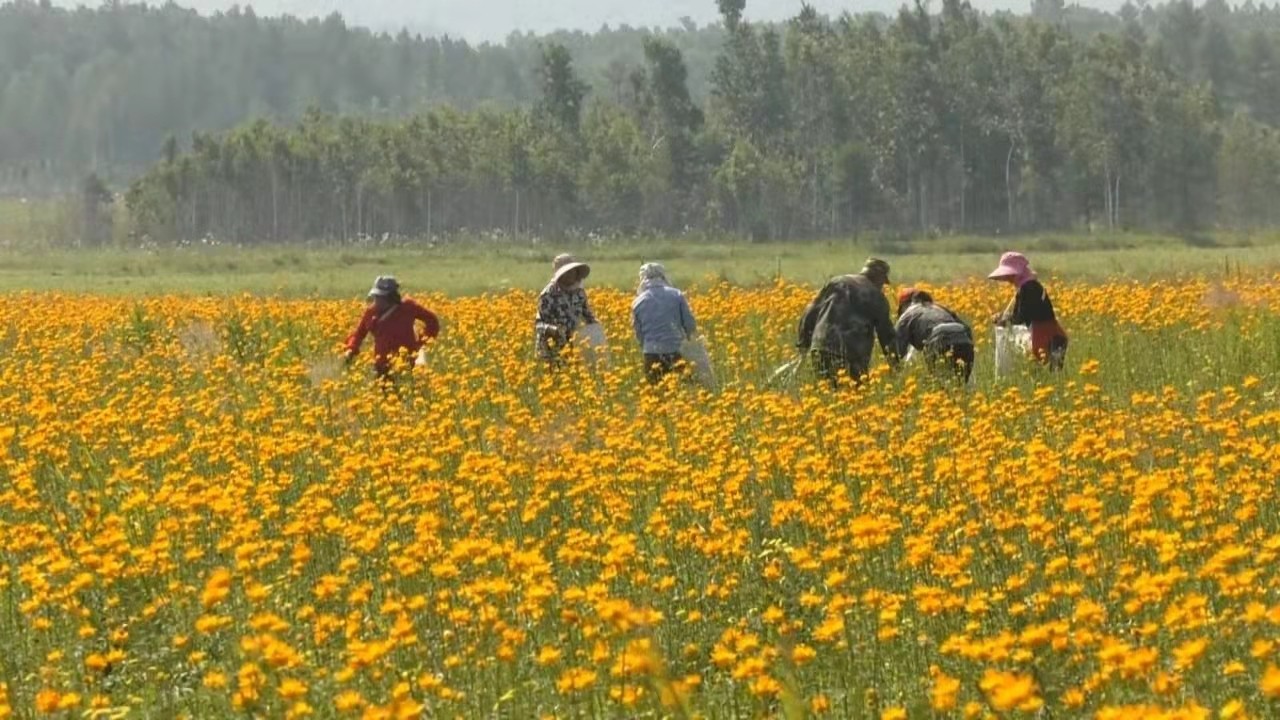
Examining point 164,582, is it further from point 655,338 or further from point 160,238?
point 160,238

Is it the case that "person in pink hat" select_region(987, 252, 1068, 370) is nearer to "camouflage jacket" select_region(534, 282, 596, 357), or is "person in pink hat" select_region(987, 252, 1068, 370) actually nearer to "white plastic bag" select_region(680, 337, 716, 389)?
"white plastic bag" select_region(680, 337, 716, 389)

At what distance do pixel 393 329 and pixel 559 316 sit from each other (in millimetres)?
1353

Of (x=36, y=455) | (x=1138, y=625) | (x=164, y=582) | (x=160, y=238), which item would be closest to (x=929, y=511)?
(x=1138, y=625)

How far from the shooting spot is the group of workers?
11711mm

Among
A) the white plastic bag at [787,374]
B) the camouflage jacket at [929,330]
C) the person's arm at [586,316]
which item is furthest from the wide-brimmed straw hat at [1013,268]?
the person's arm at [586,316]

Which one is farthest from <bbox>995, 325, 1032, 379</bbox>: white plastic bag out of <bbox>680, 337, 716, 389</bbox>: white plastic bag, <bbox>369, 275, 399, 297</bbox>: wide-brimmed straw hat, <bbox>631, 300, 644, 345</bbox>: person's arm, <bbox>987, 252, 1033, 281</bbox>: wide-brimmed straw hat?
<bbox>369, 275, 399, 297</bbox>: wide-brimmed straw hat

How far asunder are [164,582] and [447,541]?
116 cm

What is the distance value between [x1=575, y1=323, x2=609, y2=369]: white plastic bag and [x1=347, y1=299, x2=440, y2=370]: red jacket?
3.89 ft

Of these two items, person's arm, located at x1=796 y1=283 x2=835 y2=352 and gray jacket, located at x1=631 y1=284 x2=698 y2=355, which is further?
gray jacket, located at x1=631 y1=284 x2=698 y2=355

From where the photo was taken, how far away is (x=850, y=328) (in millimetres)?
12016

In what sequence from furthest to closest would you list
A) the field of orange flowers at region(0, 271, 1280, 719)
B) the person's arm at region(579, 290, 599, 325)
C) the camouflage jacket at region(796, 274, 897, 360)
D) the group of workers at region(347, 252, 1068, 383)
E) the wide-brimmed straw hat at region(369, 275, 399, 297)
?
the person's arm at region(579, 290, 599, 325) → the wide-brimmed straw hat at region(369, 275, 399, 297) → the camouflage jacket at region(796, 274, 897, 360) → the group of workers at region(347, 252, 1068, 383) → the field of orange flowers at region(0, 271, 1280, 719)

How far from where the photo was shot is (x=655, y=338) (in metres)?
12.7

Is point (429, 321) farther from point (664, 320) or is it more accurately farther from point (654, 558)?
point (654, 558)

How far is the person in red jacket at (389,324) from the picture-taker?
1305cm
